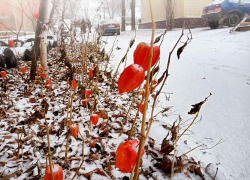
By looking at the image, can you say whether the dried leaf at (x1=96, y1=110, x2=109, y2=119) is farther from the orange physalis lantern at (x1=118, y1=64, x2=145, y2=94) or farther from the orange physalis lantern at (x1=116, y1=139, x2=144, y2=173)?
the orange physalis lantern at (x1=118, y1=64, x2=145, y2=94)

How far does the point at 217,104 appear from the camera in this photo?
256cm

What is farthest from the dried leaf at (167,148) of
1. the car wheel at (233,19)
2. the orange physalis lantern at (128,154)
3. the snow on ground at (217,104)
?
the car wheel at (233,19)

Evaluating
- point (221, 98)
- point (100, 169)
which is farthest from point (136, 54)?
point (221, 98)

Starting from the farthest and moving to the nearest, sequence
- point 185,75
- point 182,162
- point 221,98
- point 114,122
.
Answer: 1. point 185,75
2. point 221,98
3. point 114,122
4. point 182,162

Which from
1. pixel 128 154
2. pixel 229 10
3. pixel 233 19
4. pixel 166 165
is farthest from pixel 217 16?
pixel 128 154

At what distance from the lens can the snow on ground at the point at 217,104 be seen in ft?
5.30

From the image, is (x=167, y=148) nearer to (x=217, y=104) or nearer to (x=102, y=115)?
(x=102, y=115)

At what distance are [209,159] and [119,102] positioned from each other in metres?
1.56

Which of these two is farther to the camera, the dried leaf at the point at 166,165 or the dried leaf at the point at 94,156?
the dried leaf at the point at 94,156

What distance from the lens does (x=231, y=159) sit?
5.12 feet

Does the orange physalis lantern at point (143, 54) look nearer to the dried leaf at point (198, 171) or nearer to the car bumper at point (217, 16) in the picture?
the dried leaf at point (198, 171)

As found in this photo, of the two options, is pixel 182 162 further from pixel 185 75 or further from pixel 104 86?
pixel 185 75

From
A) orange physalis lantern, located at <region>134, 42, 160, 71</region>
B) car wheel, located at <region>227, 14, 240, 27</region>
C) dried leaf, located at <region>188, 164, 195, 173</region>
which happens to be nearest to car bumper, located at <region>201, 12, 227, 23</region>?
car wheel, located at <region>227, 14, 240, 27</region>

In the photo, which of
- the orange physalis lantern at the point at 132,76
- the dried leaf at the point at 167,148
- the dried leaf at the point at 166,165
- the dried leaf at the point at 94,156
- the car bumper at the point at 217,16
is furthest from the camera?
the car bumper at the point at 217,16
